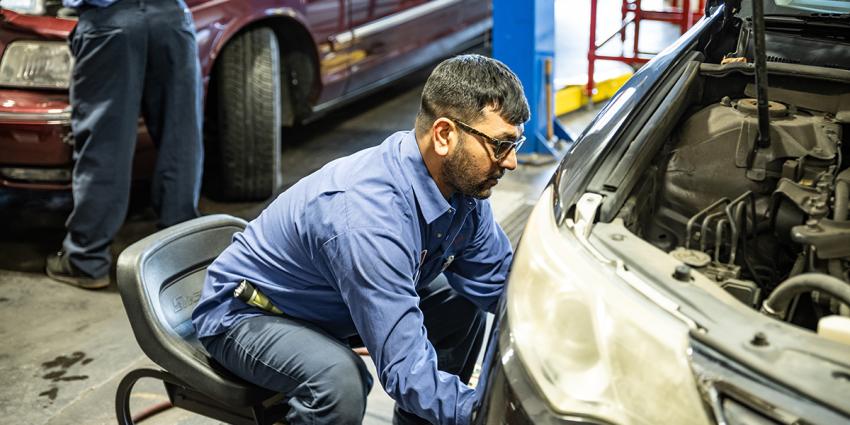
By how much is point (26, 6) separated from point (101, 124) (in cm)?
64

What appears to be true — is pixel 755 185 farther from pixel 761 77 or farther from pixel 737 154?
pixel 761 77

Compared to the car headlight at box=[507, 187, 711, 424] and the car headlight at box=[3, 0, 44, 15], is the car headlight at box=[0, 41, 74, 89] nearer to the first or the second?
the car headlight at box=[3, 0, 44, 15]

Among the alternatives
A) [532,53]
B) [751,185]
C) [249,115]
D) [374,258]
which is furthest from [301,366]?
[532,53]

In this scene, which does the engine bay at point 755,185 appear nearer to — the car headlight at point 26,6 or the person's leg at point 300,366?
the person's leg at point 300,366

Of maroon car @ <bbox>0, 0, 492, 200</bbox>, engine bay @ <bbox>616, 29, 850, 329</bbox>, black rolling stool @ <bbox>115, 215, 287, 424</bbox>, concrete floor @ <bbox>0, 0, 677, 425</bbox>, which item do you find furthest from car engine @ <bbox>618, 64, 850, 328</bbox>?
maroon car @ <bbox>0, 0, 492, 200</bbox>

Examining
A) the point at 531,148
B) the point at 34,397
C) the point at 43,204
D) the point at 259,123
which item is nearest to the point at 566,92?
the point at 531,148

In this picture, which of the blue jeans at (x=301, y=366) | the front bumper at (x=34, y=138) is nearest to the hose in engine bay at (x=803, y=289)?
the blue jeans at (x=301, y=366)

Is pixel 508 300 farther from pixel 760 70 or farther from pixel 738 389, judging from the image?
pixel 760 70

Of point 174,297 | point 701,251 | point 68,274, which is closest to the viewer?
point 701,251

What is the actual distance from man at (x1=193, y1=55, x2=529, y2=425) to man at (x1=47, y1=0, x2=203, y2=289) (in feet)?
4.84

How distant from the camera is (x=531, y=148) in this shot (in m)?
4.95

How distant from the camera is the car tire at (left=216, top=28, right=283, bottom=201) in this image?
4164 millimetres

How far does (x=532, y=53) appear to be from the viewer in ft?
15.5

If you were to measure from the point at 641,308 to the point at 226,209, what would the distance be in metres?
A: 3.16
